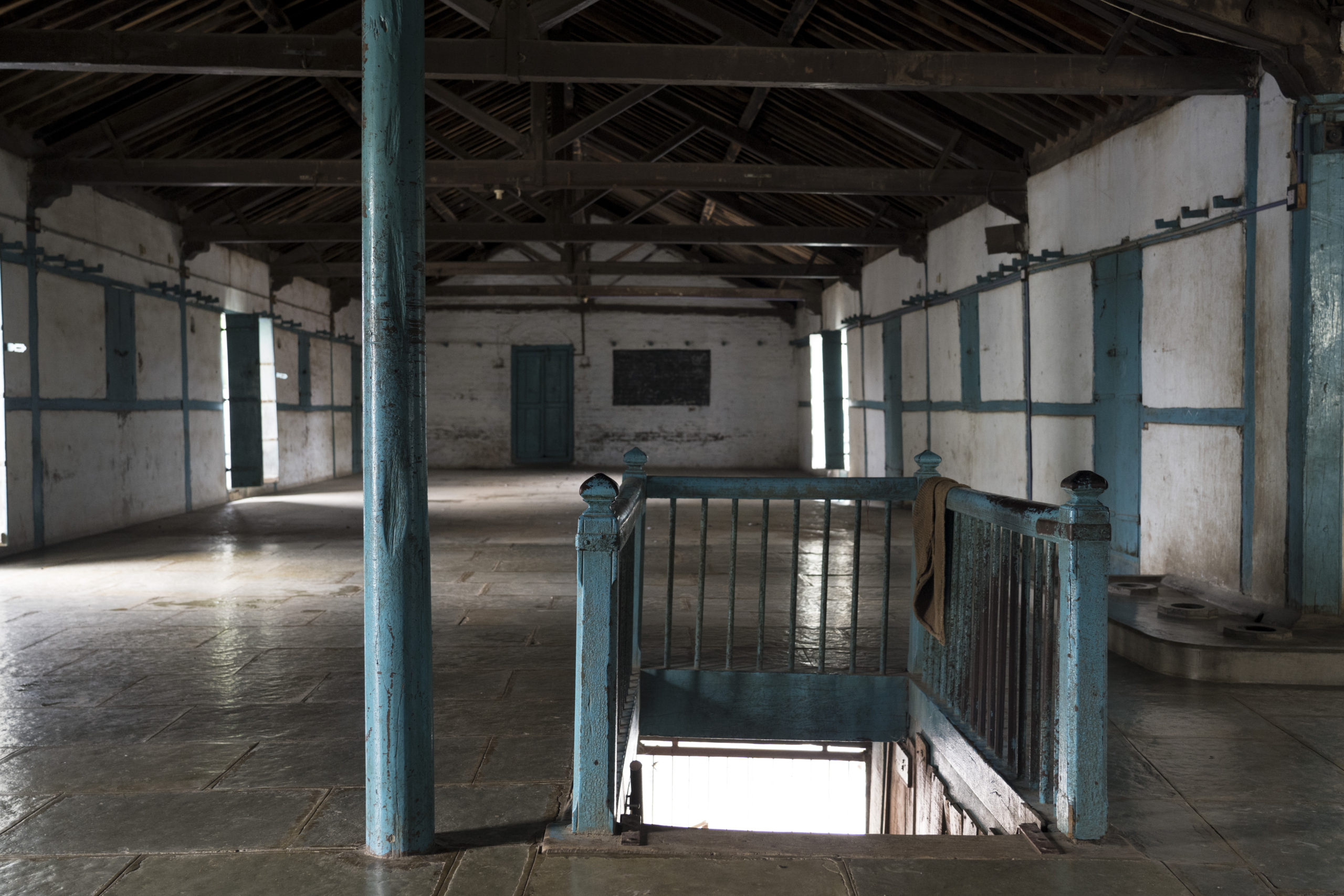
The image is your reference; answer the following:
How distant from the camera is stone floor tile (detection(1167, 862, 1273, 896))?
7.75 feet

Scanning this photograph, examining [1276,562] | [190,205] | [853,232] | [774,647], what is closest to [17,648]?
[774,647]

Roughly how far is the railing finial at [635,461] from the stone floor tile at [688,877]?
4.73 feet

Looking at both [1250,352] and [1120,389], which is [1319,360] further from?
[1120,389]

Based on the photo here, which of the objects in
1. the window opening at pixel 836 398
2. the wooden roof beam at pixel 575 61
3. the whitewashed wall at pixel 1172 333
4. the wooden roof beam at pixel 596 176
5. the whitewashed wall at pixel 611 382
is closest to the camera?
the whitewashed wall at pixel 1172 333

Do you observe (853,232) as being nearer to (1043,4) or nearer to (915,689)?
(1043,4)

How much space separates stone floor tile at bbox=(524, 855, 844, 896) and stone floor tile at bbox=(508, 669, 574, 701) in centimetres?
144

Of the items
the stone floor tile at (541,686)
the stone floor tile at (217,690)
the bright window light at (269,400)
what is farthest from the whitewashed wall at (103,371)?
the stone floor tile at (541,686)

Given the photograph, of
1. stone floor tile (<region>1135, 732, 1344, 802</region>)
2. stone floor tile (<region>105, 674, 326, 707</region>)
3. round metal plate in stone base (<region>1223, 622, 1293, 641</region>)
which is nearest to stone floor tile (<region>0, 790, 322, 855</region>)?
stone floor tile (<region>105, 674, 326, 707</region>)

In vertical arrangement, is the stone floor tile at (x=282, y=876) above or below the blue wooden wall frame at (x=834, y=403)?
below

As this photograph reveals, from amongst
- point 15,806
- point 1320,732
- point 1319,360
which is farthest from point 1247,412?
point 15,806

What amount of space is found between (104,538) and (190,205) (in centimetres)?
427

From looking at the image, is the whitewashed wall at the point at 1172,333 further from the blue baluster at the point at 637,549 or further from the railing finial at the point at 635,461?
the railing finial at the point at 635,461

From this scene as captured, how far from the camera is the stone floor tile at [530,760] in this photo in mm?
3109

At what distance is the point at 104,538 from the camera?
888cm
